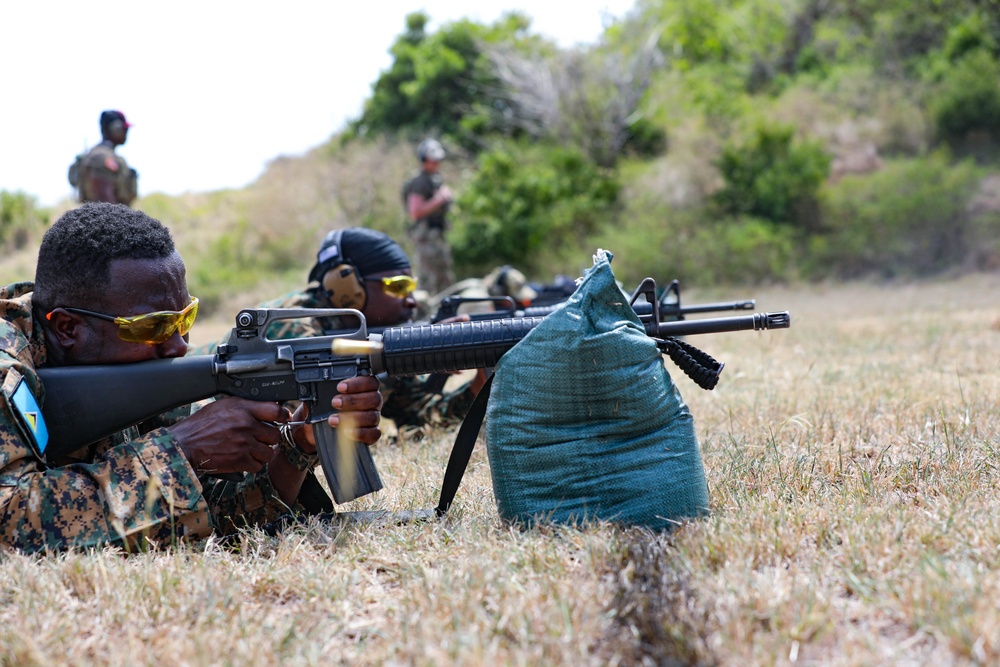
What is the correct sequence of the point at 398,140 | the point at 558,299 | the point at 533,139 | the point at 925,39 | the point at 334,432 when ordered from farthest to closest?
1. the point at 398,140
2. the point at 533,139
3. the point at 925,39
4. the point at 558,299
5. the point at 334,432

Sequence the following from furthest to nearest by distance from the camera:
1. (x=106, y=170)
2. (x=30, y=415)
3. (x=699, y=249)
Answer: (x=699, y=249) → (x=106, y=170) → (x=30, y=415)

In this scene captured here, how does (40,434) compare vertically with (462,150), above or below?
below

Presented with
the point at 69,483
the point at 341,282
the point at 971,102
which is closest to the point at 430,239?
the point at 341,282

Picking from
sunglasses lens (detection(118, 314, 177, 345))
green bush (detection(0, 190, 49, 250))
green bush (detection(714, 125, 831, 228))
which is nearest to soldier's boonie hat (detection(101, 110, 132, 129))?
sunglasses lens (detection(118, 314, 177, 345))

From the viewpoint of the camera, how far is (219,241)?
81.2 ft

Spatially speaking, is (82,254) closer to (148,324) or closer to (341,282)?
(148,324)

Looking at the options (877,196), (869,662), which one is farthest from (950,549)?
(877,196)

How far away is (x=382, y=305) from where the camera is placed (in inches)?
182

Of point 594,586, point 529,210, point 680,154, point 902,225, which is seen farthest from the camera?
point 529,210

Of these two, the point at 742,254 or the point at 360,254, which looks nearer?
the point at 360,254

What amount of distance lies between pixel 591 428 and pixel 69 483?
4.94 ft

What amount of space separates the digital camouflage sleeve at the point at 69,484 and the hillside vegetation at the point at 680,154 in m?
15.2

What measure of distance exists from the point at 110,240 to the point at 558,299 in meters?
4.49

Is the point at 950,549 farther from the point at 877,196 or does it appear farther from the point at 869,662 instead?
the point at 877,196
